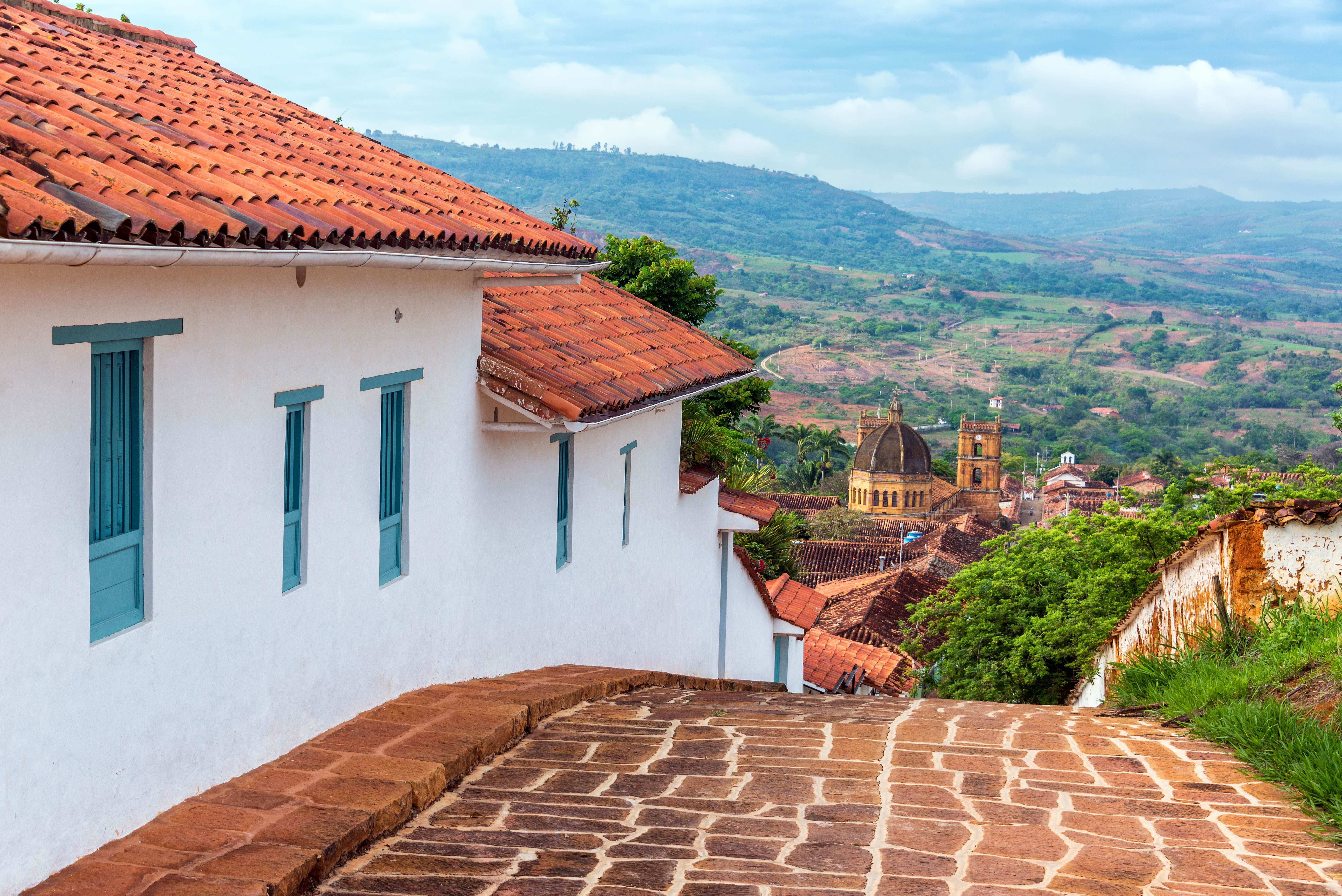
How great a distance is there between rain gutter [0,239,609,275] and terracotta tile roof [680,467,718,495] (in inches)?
235

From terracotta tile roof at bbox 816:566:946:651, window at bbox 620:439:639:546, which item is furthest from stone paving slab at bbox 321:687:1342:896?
terracotta tile roof at bbox 816:566:946:651

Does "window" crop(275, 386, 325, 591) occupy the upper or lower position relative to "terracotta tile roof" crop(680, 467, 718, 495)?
upper

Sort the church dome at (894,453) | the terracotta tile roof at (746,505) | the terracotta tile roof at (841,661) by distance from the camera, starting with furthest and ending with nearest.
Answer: the church dome at (894,453) < the terracotta tile roof at (841,661) < the terracotta tile roof at (746,505)

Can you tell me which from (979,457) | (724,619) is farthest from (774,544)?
(979,457)

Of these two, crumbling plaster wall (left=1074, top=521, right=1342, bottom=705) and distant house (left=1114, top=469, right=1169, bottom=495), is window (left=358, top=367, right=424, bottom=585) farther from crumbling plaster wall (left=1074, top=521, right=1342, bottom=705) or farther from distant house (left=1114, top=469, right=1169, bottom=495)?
distant house (left=1114, top=469, right=1169, bottom=495)

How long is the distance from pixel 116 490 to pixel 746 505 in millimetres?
10668

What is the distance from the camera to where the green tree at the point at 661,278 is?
21797mm

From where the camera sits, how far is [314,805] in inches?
172

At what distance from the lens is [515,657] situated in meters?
7.97

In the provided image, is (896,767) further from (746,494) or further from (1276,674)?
(746,494)

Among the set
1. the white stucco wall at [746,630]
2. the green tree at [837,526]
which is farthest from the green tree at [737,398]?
the green tree at [837,526]

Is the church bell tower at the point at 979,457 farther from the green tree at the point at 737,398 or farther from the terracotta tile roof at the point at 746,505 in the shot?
the terracotta tile roof at the point at 746,505

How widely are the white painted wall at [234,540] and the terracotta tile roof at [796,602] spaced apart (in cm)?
891

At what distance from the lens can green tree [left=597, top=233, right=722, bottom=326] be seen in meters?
21.8
